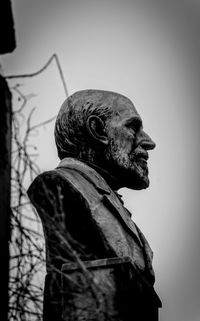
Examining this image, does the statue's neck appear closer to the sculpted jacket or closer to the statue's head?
the statue's head

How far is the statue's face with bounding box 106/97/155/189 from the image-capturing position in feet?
31.0

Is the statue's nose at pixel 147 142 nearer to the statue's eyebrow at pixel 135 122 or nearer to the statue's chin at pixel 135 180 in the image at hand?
the statue's eyebrow at pixel 135 122

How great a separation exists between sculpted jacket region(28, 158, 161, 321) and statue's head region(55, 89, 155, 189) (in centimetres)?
25

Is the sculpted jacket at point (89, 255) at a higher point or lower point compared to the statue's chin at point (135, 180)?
lower

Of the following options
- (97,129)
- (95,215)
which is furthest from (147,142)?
(95,215)

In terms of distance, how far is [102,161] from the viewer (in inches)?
373

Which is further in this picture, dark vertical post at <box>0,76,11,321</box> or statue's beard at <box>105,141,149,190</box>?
statue's beard at <box>105,141,149,190</box>

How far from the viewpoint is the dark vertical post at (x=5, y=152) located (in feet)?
25.0

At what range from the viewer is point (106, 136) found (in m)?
9.48

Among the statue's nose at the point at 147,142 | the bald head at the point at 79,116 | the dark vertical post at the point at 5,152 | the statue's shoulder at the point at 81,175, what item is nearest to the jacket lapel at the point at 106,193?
the statue's shoulder at the point at 81,175

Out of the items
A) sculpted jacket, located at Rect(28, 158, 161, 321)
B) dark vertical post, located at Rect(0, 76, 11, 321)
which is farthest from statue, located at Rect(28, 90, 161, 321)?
dark vertical post, located at Rect(0, 76, 11, 321)

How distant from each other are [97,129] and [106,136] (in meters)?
0.08

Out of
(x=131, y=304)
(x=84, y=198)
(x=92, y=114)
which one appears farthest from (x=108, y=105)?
(x=131, y=304)

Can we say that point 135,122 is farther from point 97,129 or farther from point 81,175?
point 81,175
